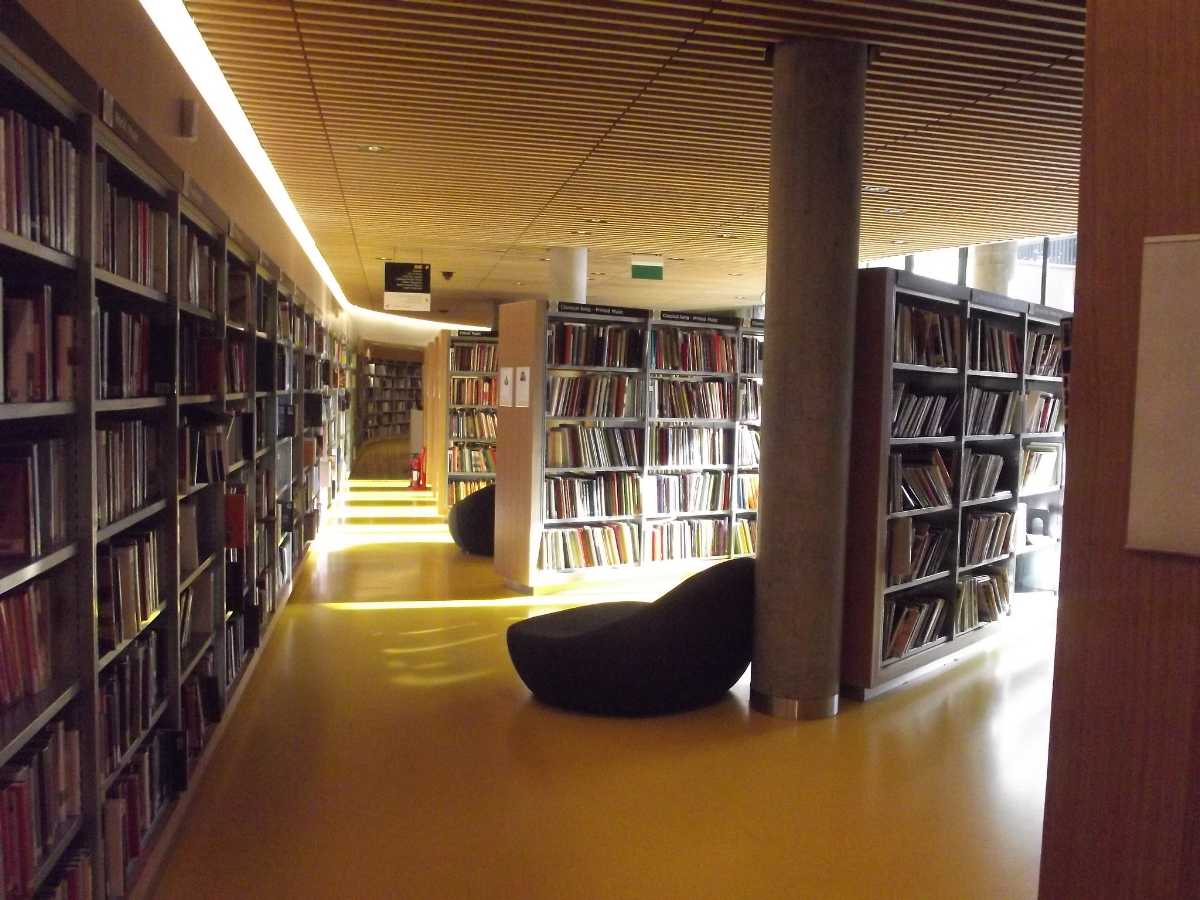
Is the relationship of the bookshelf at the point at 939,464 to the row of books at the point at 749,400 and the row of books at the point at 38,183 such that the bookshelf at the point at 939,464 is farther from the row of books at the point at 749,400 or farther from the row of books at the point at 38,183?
the row of books at the point at 38,183

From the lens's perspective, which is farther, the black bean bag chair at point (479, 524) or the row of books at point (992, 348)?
the black bean bag chair at point (479, 524)

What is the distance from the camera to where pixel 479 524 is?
958 cm

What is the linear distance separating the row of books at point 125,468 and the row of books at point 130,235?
48cm

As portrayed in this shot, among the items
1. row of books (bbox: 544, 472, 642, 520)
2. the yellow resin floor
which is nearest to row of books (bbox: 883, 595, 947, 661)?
the yellow resin floor

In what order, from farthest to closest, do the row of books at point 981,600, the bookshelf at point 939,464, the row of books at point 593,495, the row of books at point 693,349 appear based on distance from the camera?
the row of books at point 693,349 < the row of books at point 593,495 < the row of books at point 981,600 < the bookshelf at point 939,464

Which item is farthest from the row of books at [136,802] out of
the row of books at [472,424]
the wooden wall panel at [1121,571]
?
the row of books at [472,424]

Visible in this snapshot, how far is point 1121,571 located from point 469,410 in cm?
993

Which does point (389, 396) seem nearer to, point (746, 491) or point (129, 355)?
point (746, 491)

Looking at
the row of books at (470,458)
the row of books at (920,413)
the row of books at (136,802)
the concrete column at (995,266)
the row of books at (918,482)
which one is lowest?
the row of books at (136,802)

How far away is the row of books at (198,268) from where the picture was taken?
11.9 ft

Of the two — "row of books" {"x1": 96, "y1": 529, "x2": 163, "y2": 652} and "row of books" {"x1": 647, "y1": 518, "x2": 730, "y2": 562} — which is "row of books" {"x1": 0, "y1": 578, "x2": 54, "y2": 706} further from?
"row of books" {"x1": 647, "y1": 518, "x2": 730, "y2": 562}

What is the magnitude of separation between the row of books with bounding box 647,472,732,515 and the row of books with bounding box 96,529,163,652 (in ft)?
18.4

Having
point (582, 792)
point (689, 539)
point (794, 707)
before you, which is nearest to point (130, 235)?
point (582, 792)

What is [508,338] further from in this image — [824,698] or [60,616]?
[60,616]
